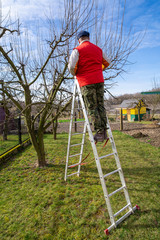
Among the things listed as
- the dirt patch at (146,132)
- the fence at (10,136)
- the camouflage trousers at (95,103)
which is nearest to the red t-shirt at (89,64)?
the camouflage trousers at (95,103)

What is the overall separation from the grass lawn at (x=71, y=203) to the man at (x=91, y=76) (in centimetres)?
129

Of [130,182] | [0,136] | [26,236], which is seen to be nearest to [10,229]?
[26,236]

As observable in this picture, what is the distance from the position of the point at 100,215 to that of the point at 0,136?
5.87 metres

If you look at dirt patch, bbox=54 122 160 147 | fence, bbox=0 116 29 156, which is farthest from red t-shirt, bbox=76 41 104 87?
dirt patch, bbox=54 122 160 147

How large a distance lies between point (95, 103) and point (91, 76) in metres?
0.46

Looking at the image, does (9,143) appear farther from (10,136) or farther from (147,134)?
(147,134)

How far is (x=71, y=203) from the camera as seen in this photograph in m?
2.81

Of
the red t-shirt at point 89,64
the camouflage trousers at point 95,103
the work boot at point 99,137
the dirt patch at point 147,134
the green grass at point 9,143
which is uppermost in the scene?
the red t-shirt at point 89,64

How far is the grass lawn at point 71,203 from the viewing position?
6.99ft

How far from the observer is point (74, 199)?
9.59 feet

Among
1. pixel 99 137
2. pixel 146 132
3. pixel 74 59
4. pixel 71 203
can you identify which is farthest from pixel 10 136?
pixel 146 132

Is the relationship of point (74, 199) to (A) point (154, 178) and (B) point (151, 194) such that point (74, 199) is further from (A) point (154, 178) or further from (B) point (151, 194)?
(A) point (154, 178)

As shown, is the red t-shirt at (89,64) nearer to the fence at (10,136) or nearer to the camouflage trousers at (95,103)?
the camouflage trousers at (95,103)

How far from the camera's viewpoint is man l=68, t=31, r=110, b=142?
246cm
